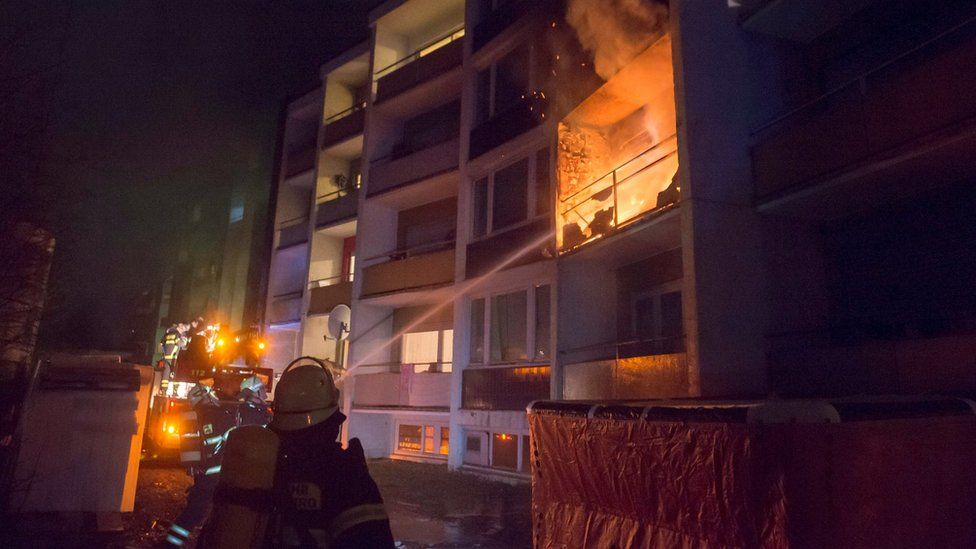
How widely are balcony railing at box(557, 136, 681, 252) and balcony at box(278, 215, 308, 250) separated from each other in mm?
12483

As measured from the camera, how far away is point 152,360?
3741 cm

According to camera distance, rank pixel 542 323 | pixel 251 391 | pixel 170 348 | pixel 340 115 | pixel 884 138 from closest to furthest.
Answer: pixel 884 138, pixel 251 391, pixel 542 323, pixel 170 348, pixel 340 115

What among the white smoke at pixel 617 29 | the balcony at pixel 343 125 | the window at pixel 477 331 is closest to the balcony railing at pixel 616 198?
the white smoke at pixel 617 29

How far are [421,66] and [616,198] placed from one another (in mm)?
9613

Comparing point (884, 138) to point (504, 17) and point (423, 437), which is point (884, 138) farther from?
point (423, 437)

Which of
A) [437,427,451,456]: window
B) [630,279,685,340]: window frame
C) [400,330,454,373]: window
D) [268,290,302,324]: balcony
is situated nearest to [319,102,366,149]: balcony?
[268,290,302,324]: balcony

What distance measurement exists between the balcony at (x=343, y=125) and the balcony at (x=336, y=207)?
6.07 ft

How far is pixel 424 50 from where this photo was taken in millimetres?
18938

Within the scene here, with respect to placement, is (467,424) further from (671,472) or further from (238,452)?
(238,452)

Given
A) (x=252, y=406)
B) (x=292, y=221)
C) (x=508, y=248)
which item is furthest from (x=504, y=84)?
(x=292, y=221)

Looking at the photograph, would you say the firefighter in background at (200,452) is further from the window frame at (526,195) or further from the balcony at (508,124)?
the balcony at (508,124)

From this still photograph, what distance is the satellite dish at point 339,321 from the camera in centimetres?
1706

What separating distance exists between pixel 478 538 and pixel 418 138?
13490mm

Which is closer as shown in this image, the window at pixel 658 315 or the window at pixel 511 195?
the window at pixel 658 315
